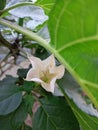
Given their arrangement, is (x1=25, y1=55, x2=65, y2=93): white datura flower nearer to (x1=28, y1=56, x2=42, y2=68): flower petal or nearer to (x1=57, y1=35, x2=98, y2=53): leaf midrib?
(x1=28, y1=56, x2=42, y2=68): flower petal

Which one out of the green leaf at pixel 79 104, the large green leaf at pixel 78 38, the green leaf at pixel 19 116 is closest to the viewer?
the large green leaf at pixel 78 38

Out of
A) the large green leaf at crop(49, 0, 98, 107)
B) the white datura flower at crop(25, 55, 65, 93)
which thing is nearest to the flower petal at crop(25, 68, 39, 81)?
the white datura flower at crop(25, 55, 65, 93)

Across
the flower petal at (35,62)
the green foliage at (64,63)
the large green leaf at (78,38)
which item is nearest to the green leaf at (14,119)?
the green foliage at (64,63)

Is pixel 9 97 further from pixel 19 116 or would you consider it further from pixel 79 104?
pixel 79 104

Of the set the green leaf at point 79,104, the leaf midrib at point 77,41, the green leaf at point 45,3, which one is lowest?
the green leaf at point 79,104

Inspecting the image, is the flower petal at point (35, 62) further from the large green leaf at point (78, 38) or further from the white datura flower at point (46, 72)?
the large green leaf at point (78, 38)

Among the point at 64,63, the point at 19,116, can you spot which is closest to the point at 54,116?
the point at 19,116

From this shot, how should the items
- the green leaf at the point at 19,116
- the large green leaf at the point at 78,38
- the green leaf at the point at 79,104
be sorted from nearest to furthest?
the large green leaf at the point at 78,38
the green leaf at the point at 79,104
the green leaf at the point at 19,116
